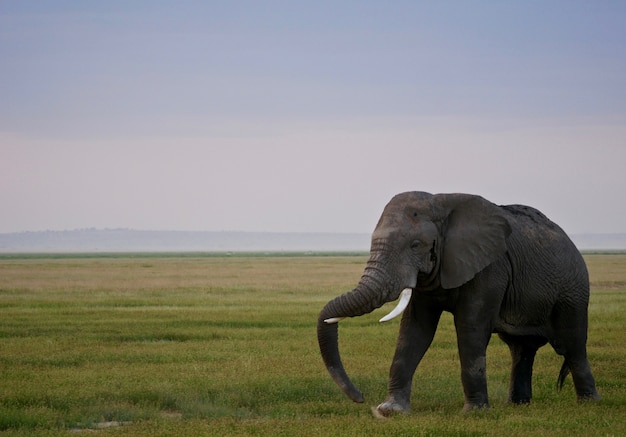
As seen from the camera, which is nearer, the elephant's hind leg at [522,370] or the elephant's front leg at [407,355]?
the elephant's front leg at [407,355]

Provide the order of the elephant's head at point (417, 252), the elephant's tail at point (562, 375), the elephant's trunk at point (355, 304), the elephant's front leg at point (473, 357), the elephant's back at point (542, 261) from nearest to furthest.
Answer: the elephant's trunk at point (355, 304) → the elephant's head at point (417, 252) → the elephant's front leg at point (473, 357) → the elephant's back at point (542, 261) → the elephant's tail at point (562, 375)

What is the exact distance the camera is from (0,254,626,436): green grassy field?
11.9 meters

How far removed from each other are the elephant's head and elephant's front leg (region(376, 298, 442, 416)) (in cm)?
50

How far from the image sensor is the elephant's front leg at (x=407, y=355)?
12555 millimetres

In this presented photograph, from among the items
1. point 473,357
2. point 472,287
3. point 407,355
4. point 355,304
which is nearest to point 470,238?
point 472,287

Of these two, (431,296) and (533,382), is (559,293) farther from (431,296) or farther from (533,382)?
(533,382)

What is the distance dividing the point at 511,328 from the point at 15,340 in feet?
42.2

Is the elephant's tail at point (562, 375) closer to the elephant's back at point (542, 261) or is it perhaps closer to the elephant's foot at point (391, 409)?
the elephant's back at point (542, 261)

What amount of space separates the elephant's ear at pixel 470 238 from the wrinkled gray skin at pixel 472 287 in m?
0.01

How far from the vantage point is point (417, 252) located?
467 inches

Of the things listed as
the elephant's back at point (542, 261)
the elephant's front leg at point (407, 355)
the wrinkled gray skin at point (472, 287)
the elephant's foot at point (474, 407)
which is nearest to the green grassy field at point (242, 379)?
the elephant's foot at point (474, 407)

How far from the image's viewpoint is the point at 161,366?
690 inches

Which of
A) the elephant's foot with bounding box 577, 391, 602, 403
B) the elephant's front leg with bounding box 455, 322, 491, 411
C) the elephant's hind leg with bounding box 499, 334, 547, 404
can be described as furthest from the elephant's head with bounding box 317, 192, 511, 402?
the elephant's foot with bounding box 577, 391, 602, 403

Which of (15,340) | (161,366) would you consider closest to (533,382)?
(161,366)
